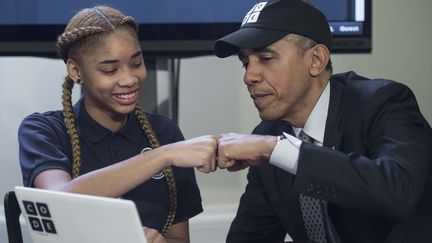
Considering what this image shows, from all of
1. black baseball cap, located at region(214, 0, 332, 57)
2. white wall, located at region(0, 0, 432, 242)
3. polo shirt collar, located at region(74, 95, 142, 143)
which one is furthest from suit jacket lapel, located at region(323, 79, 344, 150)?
white wall, located at region(0, 0, 432, 242)

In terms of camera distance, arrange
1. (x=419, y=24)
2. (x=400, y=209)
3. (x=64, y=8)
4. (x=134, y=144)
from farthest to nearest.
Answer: (x=419, y=24) < (x=64, y=8) < (x=134, y=144) < (x=400, y=209)

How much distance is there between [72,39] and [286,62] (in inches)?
17.4

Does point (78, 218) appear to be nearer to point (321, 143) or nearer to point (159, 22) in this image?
point (321, 143)

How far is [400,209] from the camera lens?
1.38 m

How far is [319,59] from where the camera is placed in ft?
5.26

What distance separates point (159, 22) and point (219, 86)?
492 mm

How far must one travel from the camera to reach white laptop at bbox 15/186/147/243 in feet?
3.29

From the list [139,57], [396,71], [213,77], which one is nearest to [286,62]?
[139,57]

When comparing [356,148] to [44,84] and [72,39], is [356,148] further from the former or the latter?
[44,84]

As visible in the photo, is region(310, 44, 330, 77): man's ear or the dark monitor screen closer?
region(310, 44, 330, 77): man's ear

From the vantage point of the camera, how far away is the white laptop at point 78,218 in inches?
39.4

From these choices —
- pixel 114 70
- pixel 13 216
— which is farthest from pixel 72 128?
pixel 13 216

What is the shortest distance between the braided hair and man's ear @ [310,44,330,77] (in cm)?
37

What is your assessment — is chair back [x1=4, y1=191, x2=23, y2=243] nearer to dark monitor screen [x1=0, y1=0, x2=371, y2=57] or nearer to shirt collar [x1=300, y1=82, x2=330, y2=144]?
shirt collar [x1=300, y1=82, x2=330, y2=144]
